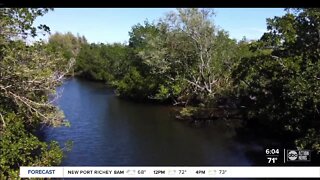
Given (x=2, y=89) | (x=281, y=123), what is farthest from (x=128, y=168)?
(x=281, y=123)

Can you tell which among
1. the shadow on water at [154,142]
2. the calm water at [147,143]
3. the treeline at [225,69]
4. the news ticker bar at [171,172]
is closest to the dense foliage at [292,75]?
the treeline at [225,69]

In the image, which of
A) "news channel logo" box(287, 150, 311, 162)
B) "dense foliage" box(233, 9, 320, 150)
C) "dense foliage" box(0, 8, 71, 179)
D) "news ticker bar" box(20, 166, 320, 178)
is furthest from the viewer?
"dense foliage" box(233, 9, 320, 150)

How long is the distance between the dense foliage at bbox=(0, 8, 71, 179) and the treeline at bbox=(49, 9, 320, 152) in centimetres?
256

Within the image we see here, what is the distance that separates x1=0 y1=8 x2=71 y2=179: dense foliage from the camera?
284cm

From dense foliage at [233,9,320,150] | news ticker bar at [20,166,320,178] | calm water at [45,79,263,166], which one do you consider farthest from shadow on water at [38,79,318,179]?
news ticker bar at [20,166,320,178]

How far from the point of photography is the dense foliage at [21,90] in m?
2.84

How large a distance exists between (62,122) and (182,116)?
5964mm

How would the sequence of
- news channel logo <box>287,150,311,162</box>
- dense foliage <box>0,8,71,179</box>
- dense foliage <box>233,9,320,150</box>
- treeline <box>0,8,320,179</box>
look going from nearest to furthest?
1. news channel logo <box>287,150,311,162</box>
2. dense foliage <box>0,8,71,179</box>
3. treeline <box>0,8,320,179</box>
4. dense foliage <box>233,9,320,150</box>

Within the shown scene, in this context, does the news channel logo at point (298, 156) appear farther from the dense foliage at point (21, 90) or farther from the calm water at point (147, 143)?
the calm water at point (147, 143)

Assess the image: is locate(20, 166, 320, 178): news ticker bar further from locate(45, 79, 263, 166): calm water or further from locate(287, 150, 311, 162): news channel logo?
locate(45, 79, 263, 166): calm water

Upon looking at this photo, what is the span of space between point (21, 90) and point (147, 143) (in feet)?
10.4
